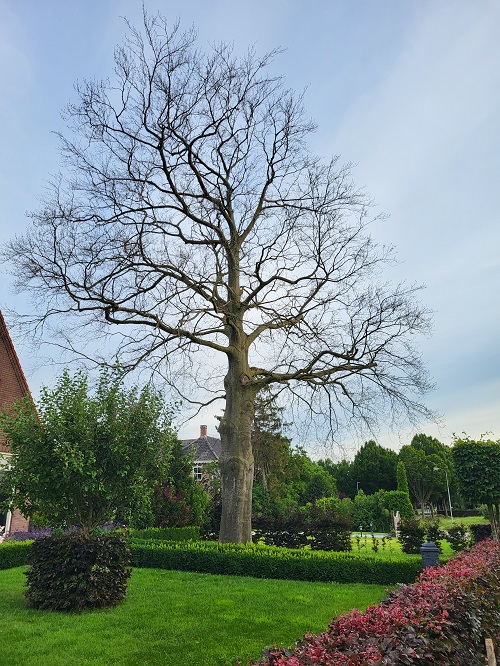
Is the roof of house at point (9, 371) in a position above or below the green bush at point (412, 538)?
above

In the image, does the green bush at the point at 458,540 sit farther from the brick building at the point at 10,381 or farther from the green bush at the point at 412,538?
the brick building at the point at 10,381

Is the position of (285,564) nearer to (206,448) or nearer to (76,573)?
(76,573)

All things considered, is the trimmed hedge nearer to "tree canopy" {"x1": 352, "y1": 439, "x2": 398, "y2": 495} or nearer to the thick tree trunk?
the thick tree trunk

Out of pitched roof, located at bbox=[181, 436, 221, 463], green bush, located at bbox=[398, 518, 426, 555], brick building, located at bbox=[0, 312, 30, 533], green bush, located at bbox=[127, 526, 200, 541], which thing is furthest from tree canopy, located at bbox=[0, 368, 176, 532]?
pitched roof, located at bbox=[181, 436, 221, 463]

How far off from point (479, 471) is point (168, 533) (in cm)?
1121

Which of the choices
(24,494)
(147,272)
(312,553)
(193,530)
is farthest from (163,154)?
(193,530)

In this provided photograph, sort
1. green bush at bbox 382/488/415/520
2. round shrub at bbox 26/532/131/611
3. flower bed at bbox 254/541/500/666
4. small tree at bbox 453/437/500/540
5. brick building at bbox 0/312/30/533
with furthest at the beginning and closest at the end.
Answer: green bush at bbox 382/488/415/520 < brick building at bbox 0/312/30/533 < small tree at bbox 453/437/500/540 < round shrub at bbox 26/532/131/611 < flower bed at bbox 254/541/500/666

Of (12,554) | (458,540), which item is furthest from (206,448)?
(12,554)

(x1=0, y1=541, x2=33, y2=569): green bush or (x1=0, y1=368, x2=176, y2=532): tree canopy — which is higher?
(x1=0, y1=368, x2=176, y2=532): tree canopy

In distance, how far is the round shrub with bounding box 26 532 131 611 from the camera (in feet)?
26.2

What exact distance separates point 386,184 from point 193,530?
1508cm

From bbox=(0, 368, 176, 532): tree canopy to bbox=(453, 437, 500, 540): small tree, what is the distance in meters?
11.7

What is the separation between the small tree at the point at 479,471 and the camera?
1595cm

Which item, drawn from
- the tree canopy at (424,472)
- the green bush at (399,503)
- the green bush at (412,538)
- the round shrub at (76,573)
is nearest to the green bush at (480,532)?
the green bush at (412,538)
